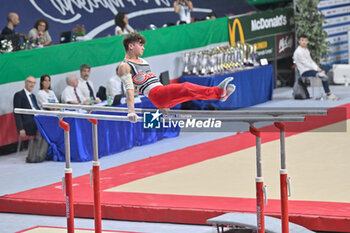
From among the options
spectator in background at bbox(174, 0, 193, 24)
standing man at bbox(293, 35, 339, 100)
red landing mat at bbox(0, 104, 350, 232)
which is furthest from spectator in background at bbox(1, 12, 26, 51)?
standing man at bbox(293, 35, 339, 100)

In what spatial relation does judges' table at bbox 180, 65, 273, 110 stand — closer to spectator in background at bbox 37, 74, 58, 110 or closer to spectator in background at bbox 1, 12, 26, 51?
spectator in background at bbox 37, 74, 58, 110

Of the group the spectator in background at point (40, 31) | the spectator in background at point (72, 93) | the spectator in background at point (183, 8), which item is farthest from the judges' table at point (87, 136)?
the spectator in background at point (183, 8)

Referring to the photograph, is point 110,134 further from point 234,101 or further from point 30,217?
point 234,101

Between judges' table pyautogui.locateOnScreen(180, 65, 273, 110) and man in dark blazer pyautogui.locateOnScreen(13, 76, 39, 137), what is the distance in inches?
140

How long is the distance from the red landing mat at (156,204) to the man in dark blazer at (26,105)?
1708mm

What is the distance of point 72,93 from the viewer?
10.5m

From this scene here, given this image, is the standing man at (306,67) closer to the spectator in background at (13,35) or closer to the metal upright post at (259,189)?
the spectator in background at (13,35)

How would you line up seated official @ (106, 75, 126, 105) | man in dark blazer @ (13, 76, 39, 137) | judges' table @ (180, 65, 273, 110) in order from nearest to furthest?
1. man in dark blazer @ (13, 76, 39, 137)
2. seated official @ (106, 75, 126, 105)
3. judges' table @ (180, 65, 273, 110)

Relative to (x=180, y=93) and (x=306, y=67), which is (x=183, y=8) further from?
(x=180, y=93)

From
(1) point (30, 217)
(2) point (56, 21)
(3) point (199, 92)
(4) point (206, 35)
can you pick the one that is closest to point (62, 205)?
(1) point (30, 217)

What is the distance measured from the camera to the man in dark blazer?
32.6ft

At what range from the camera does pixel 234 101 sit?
1320 cm

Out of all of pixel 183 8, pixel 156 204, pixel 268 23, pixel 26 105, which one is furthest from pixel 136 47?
pixel 268 23

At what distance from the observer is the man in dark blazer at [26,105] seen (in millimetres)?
9922
